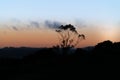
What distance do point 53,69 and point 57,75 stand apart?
169 inches

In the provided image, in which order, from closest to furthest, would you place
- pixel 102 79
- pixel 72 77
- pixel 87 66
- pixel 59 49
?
pixel 102 79, pixel 72 77, pixel 87 66, pixel 59 49

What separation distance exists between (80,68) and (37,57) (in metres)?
29.9

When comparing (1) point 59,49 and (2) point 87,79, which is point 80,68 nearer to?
(2) point 87,79

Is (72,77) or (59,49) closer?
(72,77)

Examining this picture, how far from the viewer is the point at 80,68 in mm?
45875

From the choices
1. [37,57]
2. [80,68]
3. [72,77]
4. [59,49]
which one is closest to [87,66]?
[80,68]

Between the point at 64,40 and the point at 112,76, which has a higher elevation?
the point at 64,40

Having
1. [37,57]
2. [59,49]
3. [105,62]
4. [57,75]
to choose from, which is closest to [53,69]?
[57,75]

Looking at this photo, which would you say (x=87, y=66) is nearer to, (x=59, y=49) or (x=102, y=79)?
(x=102, y=79)

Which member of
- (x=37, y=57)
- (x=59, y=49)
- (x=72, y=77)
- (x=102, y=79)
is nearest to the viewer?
(x=102, y=79)

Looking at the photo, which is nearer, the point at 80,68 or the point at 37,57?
the point at 80,68

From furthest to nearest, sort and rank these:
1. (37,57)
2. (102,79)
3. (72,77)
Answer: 1. (37,57)
2. (72,77)
3. (102,79)

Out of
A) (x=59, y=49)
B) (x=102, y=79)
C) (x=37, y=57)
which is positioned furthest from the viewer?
(x=59, y=49)

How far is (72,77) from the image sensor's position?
42.4 metres
